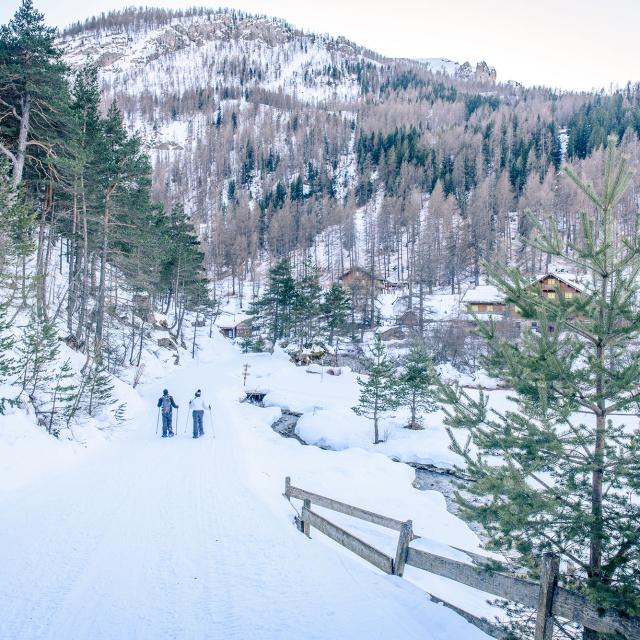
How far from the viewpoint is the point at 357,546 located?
5492 millimetres

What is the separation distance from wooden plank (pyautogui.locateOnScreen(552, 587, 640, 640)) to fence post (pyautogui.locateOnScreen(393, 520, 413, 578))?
1803 millimetres

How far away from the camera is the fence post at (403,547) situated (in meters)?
5.00

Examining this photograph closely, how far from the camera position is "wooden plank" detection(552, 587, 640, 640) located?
297cm

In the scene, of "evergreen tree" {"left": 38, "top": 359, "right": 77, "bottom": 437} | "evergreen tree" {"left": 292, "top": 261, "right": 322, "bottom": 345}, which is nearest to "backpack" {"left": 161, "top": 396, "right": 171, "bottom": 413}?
"evergreen tree" {"left": 38, "top": 359, "right": 77, "bottom": 437}

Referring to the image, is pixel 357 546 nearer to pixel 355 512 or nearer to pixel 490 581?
pixel 355 512

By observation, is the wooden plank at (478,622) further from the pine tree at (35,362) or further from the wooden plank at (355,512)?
the pine tree at (35,362)

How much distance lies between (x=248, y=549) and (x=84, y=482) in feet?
16.2

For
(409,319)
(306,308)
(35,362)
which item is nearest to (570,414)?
(35,362)

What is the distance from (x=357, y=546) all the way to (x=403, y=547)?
2.34 feet

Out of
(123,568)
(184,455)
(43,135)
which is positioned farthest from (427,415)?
(43,135)

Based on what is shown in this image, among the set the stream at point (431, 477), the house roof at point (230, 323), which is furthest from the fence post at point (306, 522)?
the house roof at point (230, 323)

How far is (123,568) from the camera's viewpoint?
522 cm

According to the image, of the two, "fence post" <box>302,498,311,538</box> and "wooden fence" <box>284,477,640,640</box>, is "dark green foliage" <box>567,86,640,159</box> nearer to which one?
"fence post" <box>302,498,311,538</box>

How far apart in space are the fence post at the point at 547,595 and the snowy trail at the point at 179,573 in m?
1.06
